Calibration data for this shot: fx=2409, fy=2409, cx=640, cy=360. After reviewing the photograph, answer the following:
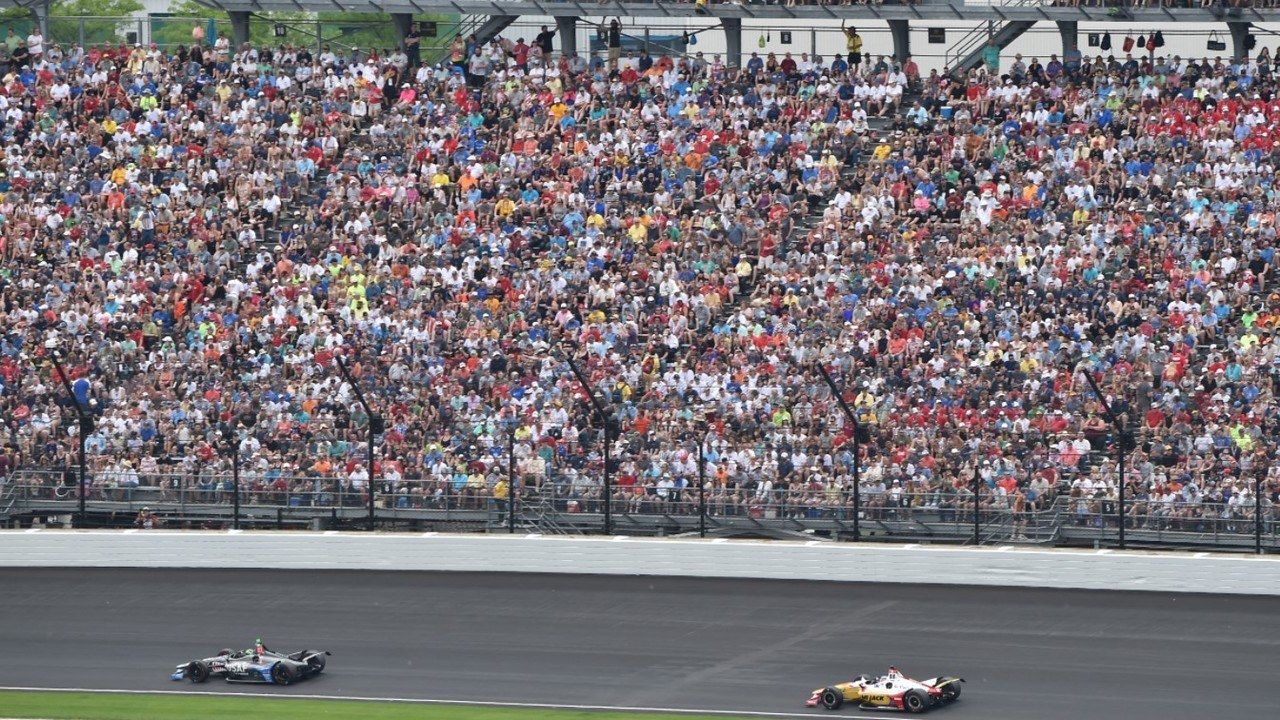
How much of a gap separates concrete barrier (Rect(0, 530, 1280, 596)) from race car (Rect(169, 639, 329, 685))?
5215mm

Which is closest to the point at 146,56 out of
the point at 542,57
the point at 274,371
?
the point at 542,57

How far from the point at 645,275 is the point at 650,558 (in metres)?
7.55

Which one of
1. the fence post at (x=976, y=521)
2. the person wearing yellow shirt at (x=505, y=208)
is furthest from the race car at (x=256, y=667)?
the person wearing yellow shirt at (x=505, y=208)

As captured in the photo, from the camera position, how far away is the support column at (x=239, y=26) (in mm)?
45938

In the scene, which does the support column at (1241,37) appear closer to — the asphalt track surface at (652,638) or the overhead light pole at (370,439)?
the asphalt track surface at (652,638)

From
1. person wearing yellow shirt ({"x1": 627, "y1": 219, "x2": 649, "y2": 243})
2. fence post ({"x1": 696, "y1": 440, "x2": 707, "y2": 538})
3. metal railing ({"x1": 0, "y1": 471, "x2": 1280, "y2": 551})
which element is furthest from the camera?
person wearing yellow shirt ({"x1": 627, "y1": 219, "x2": 649, "y2": 243})

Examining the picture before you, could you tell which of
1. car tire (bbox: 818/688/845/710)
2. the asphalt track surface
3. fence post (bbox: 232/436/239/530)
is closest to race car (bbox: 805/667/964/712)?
car tire (bbox: 818/688/845/710)

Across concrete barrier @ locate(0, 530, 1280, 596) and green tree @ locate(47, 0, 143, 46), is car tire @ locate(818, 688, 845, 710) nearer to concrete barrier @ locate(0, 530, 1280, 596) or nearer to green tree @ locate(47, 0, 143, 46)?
concrete barrier @ locate(0, 530, 1280, 596)

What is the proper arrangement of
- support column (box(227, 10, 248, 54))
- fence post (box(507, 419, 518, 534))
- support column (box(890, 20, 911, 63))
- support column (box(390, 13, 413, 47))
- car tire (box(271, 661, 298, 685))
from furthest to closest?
support column (box(227, 10, 248, 54)) < support column (box(390, 13, 413, 47)) < support column (box(890, 20, 911, 63)) < fence post (box(507, 419, 518, 534)) < car tire (box(271, 661, 298, 685))

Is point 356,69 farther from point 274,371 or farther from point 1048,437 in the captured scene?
point 1048,437

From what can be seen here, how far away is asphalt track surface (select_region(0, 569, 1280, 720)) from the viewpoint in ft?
85.0

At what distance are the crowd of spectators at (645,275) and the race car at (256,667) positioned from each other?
232 inches

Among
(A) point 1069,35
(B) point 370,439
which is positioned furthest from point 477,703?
(A) point 1069,35

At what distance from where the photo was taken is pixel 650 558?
31625 millimetres
